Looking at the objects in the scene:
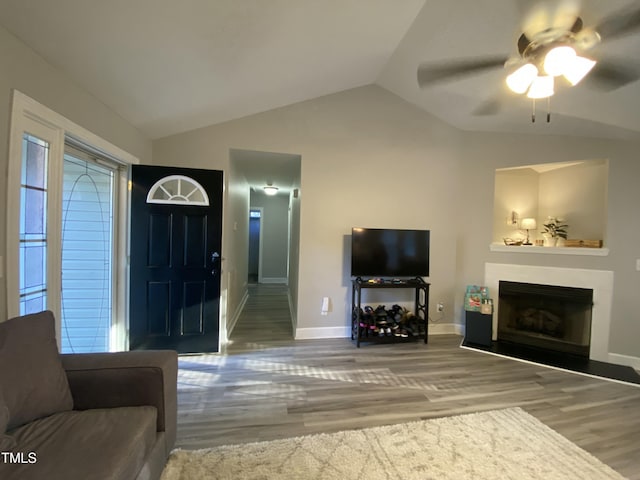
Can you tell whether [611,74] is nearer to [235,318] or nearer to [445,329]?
[445,329]

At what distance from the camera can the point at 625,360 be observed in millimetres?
2922

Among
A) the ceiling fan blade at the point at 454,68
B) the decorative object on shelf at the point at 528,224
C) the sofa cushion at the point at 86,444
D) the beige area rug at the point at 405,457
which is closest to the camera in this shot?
the sofa cushion at the point at 86,444

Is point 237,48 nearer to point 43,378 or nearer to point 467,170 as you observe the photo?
point 43,378

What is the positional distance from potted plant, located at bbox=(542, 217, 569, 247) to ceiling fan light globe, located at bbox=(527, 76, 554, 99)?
7.88 feet

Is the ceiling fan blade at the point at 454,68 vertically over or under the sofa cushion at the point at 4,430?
over

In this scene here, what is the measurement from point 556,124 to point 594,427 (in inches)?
116

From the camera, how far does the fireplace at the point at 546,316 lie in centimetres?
313

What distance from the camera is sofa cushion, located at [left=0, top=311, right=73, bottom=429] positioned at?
1150mm

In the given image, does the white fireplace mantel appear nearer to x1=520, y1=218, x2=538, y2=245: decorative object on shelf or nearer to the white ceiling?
x1=520, y1=218, x2=538, y2=245: decorative object on shelf

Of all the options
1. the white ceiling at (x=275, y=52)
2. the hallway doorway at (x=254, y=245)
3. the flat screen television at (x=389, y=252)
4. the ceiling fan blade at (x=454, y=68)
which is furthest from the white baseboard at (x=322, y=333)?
the hallway doorway at (x=254, y=245)

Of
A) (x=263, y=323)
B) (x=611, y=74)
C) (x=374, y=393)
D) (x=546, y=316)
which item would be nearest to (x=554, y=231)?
(x=546, y=316)

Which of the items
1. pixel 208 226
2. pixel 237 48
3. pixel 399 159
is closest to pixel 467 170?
pixel 399 159

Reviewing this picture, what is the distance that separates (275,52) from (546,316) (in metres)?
4.26

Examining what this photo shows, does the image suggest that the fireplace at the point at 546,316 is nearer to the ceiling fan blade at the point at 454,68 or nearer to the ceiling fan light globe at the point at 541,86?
the ceiling fan light globe at the point at 541,86
